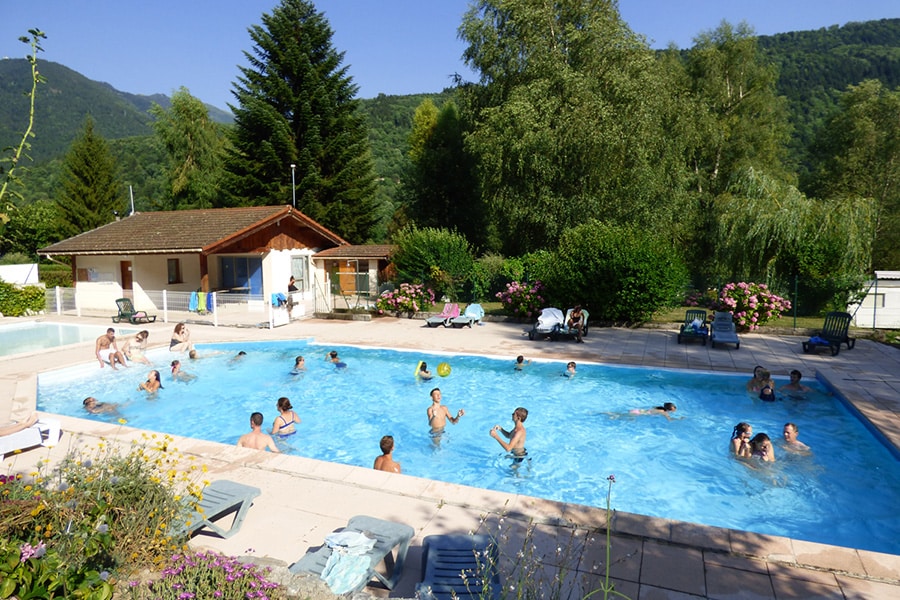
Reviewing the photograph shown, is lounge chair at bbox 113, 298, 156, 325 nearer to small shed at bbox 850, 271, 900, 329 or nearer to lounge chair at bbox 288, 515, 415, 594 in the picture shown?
lounge chair at bbox 288, 515, 415, 594

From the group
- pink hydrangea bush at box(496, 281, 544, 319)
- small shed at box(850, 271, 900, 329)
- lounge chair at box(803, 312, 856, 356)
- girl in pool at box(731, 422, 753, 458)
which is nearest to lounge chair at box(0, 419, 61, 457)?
girl in pool at box(731, 422, 753, 458)

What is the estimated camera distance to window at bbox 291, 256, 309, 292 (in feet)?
83.4

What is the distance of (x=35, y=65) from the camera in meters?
2.83

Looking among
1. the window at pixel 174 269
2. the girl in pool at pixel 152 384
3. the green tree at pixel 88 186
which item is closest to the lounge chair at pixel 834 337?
the girl in pool at pixel 152 384

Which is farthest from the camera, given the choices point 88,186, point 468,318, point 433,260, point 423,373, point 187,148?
point 187,148

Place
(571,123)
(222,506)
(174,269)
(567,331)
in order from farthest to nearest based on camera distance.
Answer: (174,269)
(571,123)
(567,331)
(222,506)

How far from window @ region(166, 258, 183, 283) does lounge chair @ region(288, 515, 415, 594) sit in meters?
23.6

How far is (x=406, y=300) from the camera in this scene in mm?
21078

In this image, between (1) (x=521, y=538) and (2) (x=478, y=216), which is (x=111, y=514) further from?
(2) (x=478, y=216)

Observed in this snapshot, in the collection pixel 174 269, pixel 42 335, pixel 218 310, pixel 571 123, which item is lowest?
pixel 42 335

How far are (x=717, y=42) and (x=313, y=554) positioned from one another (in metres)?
36.7

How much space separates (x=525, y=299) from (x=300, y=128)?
2200 centimetres

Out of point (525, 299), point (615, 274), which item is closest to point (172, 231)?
point (525, 299)

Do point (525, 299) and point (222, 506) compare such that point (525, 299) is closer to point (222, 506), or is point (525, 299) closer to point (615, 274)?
point (615, 274)
